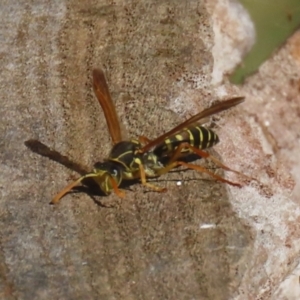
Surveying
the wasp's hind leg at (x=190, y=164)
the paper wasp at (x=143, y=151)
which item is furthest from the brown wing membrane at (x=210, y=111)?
the wasp's hind leg at (x=190, y=164)

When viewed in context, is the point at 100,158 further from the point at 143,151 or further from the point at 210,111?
the point at 210,111

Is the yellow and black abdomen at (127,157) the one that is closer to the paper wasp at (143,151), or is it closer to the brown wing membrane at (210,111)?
the paper wasp at (143,151)

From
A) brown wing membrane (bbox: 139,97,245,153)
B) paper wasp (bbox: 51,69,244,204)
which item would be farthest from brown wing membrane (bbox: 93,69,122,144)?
brown wing membrane (bbox: 139,97,245,153)

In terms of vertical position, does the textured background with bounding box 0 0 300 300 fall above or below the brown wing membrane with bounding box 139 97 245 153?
below

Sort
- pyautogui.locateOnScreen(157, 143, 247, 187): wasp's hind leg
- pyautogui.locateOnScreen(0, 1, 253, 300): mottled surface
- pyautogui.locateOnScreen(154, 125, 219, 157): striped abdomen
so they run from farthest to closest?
1. pyautogui.locateOnScreen(154, 125, 219, 157): striped abdomen
2. pyautogui.locateOnScreen(157, 143, 247, 187): wasp's hind leg
3. pyautogui.locateOnScreen(0, 1, 253, 300): mottled surface

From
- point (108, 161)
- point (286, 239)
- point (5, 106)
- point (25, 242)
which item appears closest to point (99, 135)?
point (108, 161)

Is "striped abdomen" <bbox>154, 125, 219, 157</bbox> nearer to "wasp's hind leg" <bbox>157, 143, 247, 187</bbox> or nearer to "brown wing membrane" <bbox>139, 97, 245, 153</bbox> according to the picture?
"wasp's hind leg" <bbox>157, 143, 247, 187</bbox>
